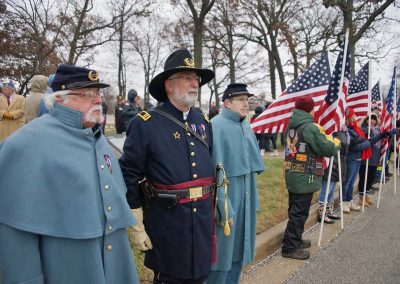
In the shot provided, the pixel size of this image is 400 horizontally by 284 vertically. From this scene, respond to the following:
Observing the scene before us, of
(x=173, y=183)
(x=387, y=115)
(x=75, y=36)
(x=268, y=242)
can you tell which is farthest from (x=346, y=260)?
(x=75, y=36)

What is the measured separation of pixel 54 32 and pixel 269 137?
9.34 meters

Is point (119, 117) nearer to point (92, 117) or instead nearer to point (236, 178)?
point (236, 178)

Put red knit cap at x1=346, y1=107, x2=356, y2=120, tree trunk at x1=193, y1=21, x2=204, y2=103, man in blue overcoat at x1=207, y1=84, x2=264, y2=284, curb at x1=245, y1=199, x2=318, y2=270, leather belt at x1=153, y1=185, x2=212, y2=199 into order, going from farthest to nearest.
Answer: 1. tree trunk at x1=193, y1=21, x2=204, y2=103
2. red knit cap at x1=346, y1=107, x2=356, y2=120
3. curb at x1=245, y1=199, x2=318, y2=270
4. man in blue overcoat at x1=207, y1=84, x2=264, y2=284
5. leather belt at x1=153, y1=185, x2=212, y2=199

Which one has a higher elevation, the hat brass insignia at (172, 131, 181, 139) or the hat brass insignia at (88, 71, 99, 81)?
the hat brass insignia at (88, 71, 99, 81)

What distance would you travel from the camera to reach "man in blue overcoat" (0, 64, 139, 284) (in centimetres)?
166

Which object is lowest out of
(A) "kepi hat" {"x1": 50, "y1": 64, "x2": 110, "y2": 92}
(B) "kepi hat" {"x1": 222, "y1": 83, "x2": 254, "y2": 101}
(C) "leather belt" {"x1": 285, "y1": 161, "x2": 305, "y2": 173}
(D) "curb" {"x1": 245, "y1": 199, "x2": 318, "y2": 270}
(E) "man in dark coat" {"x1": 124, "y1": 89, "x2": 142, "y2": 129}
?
(D) "curb" {"x1": 245, "y1": 199, "x2": 318, "y2": 270}

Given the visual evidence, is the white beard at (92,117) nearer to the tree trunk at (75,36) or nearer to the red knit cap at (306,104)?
the red knit cap at (306,104)

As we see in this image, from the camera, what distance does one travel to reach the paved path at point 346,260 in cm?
407

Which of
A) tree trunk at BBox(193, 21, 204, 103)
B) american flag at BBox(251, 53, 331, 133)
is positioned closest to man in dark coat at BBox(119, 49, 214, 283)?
american flag at BBox(251, 53, 331, 133)

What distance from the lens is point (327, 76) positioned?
539cm

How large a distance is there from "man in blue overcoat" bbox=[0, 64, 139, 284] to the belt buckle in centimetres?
60

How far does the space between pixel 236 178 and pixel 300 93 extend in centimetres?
259

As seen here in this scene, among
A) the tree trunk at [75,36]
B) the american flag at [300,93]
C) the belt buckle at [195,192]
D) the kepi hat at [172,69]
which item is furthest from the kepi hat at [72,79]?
the tree trunk at [75,36]

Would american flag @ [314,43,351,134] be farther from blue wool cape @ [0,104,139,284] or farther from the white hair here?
the white hair
